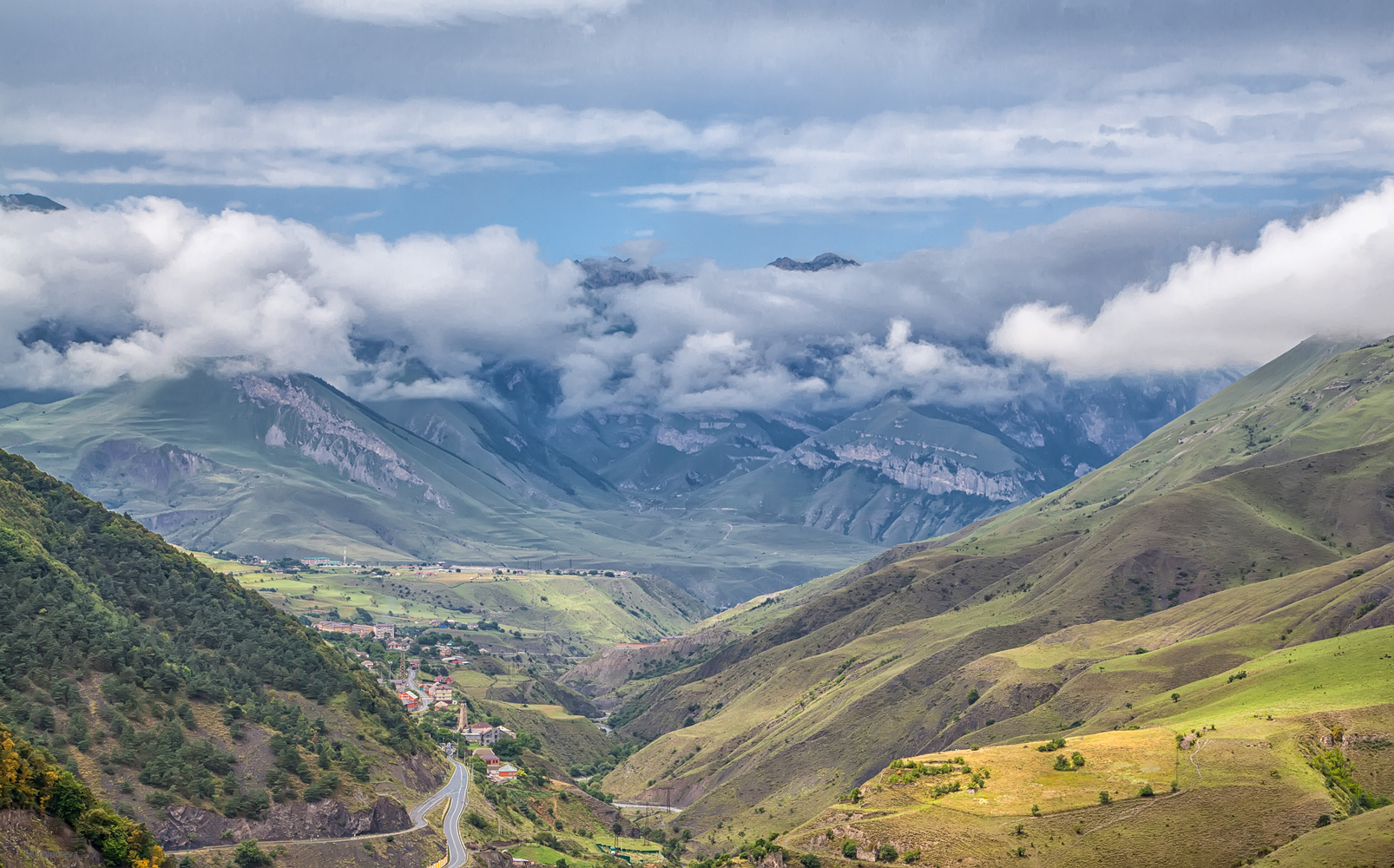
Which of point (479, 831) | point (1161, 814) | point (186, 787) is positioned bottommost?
point (479, 831)

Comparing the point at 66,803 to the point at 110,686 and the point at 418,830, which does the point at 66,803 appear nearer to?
the point at 110,686

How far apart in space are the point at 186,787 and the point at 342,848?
2063 centimetres

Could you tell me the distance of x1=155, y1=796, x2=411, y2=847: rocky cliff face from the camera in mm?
161125

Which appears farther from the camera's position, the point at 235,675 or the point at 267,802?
the point at 235,675

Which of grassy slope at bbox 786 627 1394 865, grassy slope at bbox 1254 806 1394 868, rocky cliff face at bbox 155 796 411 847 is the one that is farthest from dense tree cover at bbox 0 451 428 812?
grassy slope at bbox 1254 806 1394 868

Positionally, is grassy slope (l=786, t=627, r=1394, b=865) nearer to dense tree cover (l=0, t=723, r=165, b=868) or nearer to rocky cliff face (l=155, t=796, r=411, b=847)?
rocky cliff face (l=155, t=796, r=411, b=847)

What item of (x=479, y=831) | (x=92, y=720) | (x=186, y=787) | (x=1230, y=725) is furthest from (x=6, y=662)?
(x=1230, y=725)

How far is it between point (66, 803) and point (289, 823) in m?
46.2

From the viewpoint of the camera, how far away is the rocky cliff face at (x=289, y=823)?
161 meters

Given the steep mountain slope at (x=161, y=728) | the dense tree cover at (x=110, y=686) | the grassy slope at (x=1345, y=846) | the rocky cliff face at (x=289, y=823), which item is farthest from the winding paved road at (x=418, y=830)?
the grassy slope at (x=1345, y=846)

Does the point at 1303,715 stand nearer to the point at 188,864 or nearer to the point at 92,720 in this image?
the point at 188,864

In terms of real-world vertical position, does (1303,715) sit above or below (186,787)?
above

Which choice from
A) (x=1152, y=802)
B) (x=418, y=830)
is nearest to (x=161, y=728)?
(x=418, y=830)

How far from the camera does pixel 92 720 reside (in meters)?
168
